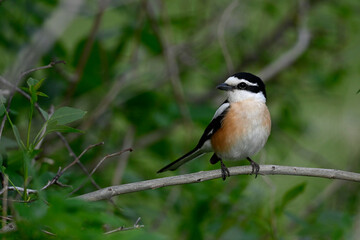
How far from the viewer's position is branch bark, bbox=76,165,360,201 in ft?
8.10

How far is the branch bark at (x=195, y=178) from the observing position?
2.47 m

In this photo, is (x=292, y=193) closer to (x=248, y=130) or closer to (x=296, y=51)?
(x=248, y=130)

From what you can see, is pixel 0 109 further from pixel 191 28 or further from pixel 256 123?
pixel 191 28

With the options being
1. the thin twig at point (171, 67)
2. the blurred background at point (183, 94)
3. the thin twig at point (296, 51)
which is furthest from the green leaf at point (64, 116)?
the thin twig at point (296, 51)

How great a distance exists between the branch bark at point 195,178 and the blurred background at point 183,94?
1.25ft

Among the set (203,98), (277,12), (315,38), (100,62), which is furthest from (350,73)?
(100,62)

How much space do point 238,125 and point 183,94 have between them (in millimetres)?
1794

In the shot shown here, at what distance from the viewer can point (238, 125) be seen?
4.16 meters

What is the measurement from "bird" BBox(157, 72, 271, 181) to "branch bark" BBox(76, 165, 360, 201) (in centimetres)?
88

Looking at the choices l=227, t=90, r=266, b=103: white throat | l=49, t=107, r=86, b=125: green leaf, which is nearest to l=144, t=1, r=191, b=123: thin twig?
l=227, t=90, r=266, b=103: white throat

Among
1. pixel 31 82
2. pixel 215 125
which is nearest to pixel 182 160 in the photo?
pixel 215 125

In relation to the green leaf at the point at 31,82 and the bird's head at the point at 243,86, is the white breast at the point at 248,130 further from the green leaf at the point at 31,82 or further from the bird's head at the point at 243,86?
the green leaf at the point at 31,82

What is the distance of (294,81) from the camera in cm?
655

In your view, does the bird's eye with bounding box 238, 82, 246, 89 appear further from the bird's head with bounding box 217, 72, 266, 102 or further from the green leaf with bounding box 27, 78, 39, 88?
the green leaf with bounding box 27, 78, 39, 88
